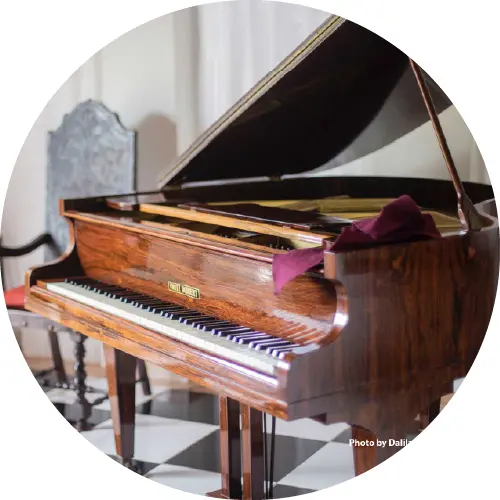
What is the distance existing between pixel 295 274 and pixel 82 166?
7.07 ft

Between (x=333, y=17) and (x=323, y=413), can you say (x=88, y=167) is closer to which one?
(x=333, y=17)

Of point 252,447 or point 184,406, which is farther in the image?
point 184,406

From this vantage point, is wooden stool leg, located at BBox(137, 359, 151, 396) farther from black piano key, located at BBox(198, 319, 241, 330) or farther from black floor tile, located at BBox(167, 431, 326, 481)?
black piano key, located at BBox(198, 319, 241, 330)

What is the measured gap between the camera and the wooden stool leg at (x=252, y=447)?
86.0 inches

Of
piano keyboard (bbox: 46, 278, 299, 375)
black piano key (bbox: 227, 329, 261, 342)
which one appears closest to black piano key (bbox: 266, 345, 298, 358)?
piano keyboard (bbox: 46, 278, 299, 375)

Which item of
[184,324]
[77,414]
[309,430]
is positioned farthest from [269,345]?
[77,414]

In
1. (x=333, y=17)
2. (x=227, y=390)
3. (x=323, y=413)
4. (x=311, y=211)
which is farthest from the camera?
(x=311, y=211)

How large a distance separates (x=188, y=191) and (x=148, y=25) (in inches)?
47.4

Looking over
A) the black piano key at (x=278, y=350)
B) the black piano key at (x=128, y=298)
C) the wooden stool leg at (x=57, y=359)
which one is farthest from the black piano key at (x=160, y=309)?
the wooden stool leg at (x=57, y=359)

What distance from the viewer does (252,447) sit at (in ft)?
7.22

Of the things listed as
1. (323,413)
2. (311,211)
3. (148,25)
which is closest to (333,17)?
(311,211)

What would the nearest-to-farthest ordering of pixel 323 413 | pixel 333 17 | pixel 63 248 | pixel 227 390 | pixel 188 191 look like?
pixel 323 413 → pixel 227 390 → pixel 333 17 → pixel 188 191 → pixel 63 248

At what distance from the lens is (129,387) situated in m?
2.72

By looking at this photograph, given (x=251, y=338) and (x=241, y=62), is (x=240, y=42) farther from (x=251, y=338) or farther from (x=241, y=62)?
(x=251, y=338)
